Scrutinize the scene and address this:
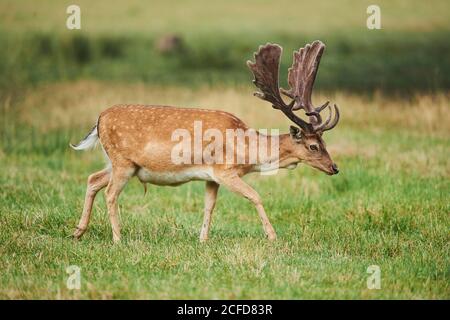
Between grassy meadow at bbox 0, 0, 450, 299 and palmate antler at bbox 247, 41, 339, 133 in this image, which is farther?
palmate antler at bbox 247, 41, 339, 133

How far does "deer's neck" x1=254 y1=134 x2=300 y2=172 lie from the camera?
30.6 ft

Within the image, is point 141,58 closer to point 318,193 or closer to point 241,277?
point 318,193

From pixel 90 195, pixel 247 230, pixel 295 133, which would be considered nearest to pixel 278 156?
pixel 295 133

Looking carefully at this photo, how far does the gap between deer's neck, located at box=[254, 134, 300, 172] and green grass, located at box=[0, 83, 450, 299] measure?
75cm

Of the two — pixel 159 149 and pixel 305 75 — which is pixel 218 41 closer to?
pixel 305 75

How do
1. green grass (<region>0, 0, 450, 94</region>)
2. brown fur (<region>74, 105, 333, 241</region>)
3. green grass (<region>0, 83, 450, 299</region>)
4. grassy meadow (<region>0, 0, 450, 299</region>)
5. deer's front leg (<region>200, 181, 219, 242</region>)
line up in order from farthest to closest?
green grass (<region>0, 0, 450, 94</region>), deer's front leg (<region>200, 181, 219, 242</region>), brown fur (<region>74, 105, 333, 241</region>), grassy meadow (<region>0, 0, 450, 299</region>), green grass (<region>0, 83, 450, 299</region>)

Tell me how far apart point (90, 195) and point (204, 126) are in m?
1.40

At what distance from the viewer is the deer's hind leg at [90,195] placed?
30.4 feet

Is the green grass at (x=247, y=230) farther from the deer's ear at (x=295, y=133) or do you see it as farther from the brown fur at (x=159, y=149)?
the deer's ear at (x=295, y=133)

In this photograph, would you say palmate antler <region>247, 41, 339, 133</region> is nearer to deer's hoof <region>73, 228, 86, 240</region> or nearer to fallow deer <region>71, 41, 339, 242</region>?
fallow deer <region>71, 41, 339, 242</region>

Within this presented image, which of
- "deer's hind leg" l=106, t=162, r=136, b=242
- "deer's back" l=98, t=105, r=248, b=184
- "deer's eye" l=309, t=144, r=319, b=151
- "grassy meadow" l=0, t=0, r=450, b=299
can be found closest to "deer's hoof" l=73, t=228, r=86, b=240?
"grassy meadow" l=0, t=0, r=450, b=299

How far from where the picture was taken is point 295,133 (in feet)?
30.6

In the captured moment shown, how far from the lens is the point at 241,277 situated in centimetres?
772

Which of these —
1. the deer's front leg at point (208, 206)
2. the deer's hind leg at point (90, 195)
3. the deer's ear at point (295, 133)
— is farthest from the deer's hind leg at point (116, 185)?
the deer's ear at point (295, 133)
